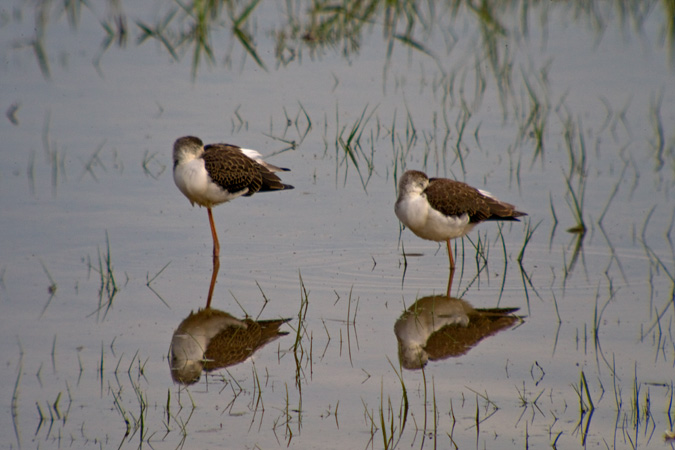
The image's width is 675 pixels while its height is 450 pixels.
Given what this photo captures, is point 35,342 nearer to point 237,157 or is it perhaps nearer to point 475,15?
point 237,157

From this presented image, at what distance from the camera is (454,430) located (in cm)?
522

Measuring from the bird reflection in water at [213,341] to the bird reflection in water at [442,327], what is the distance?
2.67 feet

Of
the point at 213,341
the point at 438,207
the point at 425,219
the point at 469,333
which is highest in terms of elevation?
the point at 438,207

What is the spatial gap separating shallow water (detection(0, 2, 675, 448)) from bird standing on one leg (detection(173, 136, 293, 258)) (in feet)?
1.26

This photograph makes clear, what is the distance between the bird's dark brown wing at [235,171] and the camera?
848 centimetres

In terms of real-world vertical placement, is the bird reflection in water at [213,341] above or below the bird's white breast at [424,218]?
below

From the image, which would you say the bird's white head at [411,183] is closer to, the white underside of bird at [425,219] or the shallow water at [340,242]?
the white underside of bird at [425,219]

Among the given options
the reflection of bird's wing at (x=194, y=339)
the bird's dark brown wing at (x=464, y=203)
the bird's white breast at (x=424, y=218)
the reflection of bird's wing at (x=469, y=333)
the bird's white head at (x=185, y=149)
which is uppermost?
the bird's white head at (x=185, y=149)

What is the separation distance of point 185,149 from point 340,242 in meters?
1.50

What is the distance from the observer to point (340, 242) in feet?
27.6

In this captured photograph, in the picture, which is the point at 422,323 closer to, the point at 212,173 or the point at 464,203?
the point at 464,203

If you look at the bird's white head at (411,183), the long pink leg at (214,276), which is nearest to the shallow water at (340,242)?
the long pink leg at (214,276)

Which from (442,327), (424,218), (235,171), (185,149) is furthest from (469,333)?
(185,149)

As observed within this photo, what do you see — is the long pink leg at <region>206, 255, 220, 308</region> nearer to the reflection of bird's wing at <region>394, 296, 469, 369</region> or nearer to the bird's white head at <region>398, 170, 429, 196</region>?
the reflection of bird's wing at <region>394, 296, 469, 369</region>
